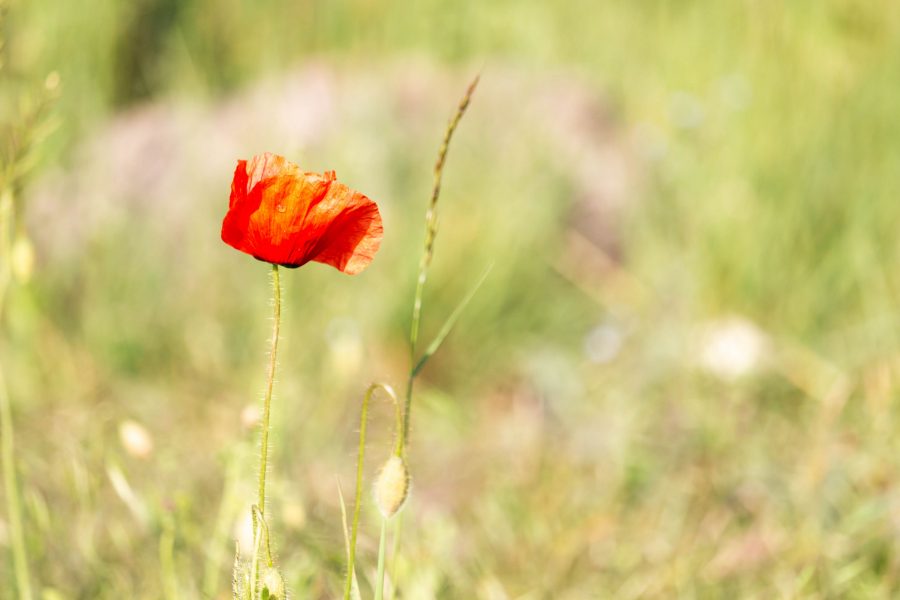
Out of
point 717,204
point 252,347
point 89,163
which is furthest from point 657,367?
point 89,163

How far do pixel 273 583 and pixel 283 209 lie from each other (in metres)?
0.32

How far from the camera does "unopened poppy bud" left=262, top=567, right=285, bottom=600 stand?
2.95ft

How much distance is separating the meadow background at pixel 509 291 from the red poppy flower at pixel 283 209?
22.3 inches

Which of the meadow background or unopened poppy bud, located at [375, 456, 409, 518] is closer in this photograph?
unopened poppy bud, located at [375, 456, 409, 518]

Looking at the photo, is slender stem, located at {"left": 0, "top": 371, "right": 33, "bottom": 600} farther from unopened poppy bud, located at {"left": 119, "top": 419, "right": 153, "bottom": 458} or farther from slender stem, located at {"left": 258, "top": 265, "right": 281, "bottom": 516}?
slender stem, located at {"left": 258, "top": 265, "right": 281, "bottom": 516}

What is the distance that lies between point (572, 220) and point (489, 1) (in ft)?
3.50

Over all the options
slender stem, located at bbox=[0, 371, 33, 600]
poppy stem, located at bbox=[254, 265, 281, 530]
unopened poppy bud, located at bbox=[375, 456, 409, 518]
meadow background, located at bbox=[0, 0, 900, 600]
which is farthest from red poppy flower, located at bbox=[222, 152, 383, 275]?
meadow background, located at bbox=[0, 0, 900, 600]

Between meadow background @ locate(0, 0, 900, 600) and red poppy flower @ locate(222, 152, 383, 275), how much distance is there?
22.3 inches

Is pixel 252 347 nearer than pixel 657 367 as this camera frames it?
No

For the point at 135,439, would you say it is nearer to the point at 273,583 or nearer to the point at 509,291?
the point at 273,583

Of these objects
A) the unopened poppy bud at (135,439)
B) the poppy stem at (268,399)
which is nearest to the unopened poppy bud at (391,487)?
the poppy stem at (268,399)

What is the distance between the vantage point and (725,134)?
2887 mm

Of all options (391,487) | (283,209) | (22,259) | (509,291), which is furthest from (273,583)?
(509,291)

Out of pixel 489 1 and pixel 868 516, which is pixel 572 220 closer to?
pixel 489 1
